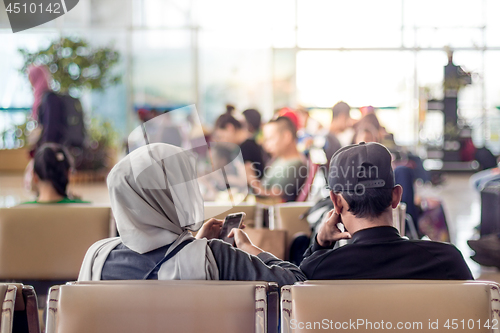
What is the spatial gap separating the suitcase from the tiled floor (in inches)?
10.2

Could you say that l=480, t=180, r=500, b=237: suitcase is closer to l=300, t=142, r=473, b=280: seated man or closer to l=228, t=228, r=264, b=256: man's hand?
l=300, t=142, r=473, b=280: seated man

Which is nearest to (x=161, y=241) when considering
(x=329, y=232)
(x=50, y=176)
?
(x=329, y=232)

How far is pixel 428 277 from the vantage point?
54.0 inches

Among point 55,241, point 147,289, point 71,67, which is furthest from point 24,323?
point 71,67

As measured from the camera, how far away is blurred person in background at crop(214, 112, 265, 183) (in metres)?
4.14

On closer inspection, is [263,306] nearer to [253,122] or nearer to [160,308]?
[160,308]

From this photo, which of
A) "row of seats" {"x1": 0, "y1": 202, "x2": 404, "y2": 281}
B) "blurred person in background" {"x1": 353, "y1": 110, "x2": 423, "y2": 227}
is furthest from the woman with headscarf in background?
"blurred person in background" {"x1": 353, "y1": 110, "x2": 423, "y2": 227}

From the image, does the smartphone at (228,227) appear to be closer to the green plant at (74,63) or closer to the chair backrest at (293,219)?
the chair backrest at (293,219)

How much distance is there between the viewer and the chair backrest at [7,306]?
1.23 metres

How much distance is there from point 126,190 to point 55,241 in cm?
117

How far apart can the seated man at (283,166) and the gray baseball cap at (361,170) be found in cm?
195

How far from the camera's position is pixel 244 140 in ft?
13.9

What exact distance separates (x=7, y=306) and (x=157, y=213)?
1.41ft

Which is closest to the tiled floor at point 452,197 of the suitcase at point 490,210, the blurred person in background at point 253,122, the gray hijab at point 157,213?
the suitcase at point 490,210
